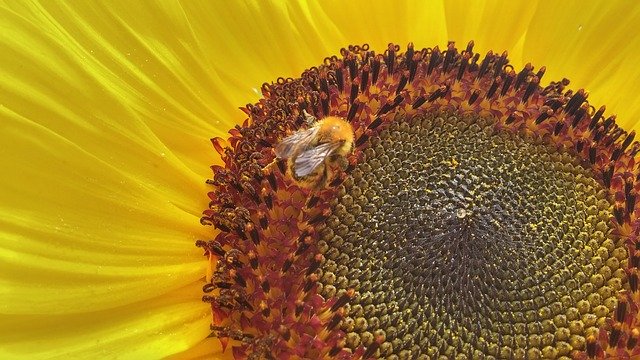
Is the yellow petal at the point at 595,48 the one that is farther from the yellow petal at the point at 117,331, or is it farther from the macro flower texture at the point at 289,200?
the yellow petal at the point at 117,331

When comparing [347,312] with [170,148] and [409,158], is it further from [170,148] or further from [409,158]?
[170,148]

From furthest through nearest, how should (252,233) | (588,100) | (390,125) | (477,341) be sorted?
1. (588,100)
2. (390,125)
3. (252,233)
4. (477,341)

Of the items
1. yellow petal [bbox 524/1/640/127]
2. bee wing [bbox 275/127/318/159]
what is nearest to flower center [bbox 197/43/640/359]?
bee wing [bbox 275/127/318/159]

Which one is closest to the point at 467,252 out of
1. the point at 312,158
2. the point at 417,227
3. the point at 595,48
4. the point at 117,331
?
the point at 417,227

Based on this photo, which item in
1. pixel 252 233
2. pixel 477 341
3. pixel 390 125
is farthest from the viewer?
pixel 390 125

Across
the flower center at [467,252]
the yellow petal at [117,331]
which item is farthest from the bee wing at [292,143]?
the yellow petal at [117,331]

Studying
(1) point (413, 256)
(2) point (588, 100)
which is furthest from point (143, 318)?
(2) point (588, 100)
